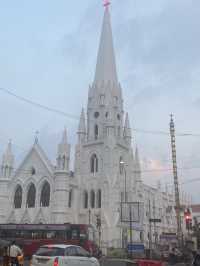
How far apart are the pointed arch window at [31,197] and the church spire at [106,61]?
2195 centimetres

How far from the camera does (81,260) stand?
15.7 m

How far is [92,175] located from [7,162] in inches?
610

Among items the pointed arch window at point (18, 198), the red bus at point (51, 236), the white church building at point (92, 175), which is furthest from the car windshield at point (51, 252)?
the pointed arch window at point (18, 198)

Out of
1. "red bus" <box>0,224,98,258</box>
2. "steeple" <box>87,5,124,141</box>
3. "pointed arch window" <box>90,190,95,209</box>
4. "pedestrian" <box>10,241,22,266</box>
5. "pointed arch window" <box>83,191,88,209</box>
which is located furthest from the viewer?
"steeple" <box>87,5,124,141</box>

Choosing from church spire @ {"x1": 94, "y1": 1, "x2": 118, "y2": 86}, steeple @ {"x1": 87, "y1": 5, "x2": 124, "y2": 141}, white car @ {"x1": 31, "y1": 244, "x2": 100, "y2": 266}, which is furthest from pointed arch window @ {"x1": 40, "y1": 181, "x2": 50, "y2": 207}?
white car @ {"x1": 31, "y1": 244, "x2": 100, "y2": 266}

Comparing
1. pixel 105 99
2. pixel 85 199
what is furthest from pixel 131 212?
pixel 105 99

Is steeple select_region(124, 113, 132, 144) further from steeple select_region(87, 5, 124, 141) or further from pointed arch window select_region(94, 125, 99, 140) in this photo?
pointed arch window select_region(94, 125, 99, 140)

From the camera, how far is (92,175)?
5703cm

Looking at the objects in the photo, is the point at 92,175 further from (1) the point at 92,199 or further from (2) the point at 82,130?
(2) the point at 82,130

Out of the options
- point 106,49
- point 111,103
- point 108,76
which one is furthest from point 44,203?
point 106,49

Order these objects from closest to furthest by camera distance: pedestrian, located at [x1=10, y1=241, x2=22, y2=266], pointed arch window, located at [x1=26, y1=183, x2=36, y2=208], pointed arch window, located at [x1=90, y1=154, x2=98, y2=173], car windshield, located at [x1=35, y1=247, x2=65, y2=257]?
car windshield, located at [x1=35, y1=247, x2=65, y2=257] < pedestrian, located at [x1=10, y1=241, x2=22, y2=266] < pointed arch window, located at [x1=26, y1=183, x2=36, y2=208] < pointed arch window, located at [x1=90, y1=154, x2=98, y2=173]

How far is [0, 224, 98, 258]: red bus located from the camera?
108 ft

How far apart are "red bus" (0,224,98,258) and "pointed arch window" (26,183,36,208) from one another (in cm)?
2064

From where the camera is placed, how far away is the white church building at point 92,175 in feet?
175
